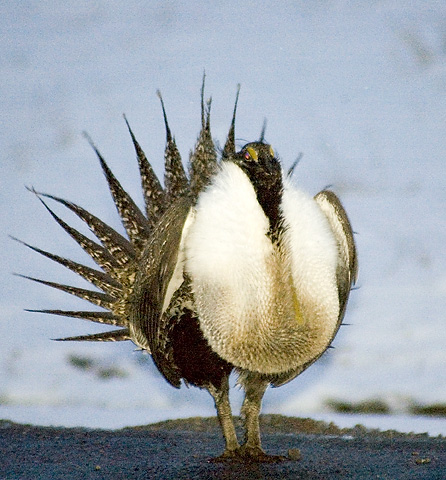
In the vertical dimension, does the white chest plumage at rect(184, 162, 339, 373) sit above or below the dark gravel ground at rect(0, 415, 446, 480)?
above

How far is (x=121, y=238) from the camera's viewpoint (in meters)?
4.76

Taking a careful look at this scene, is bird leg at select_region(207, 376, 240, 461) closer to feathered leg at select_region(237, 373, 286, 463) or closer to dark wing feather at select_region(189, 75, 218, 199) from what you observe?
feathered leg at select_region(237, 373, 286, 463)

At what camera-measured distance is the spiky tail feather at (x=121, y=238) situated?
4512 millimetres

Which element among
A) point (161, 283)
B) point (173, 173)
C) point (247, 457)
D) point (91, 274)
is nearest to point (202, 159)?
point (173, 173)

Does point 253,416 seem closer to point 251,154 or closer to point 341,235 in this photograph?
point 341,235

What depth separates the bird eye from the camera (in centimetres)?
385

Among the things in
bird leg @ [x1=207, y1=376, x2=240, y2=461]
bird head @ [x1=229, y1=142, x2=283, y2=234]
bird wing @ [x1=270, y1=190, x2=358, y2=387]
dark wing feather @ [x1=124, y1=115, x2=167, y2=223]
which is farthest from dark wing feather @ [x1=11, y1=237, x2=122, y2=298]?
bird head @ [x1=229, y1=142, x2=283, y2=234]

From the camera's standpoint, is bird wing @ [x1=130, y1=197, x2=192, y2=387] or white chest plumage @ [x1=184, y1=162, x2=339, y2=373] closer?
white chest plumage @ [x1=184, y1=162, x2=339, y2=373]

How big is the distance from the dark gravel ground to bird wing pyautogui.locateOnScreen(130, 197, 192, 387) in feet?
1.89

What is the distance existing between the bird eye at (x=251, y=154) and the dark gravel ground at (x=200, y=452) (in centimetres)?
155

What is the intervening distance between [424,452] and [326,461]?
2.19 feet

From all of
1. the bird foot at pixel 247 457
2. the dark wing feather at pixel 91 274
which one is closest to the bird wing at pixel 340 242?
the bird foot at pixel 247 457

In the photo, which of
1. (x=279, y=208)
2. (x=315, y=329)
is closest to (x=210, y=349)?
(x=315, y=329)

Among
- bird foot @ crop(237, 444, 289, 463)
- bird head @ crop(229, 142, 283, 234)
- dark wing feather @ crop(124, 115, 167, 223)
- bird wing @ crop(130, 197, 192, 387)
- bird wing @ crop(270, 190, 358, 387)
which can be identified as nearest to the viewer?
bird head @ crop(229, 142, 283, 234)
